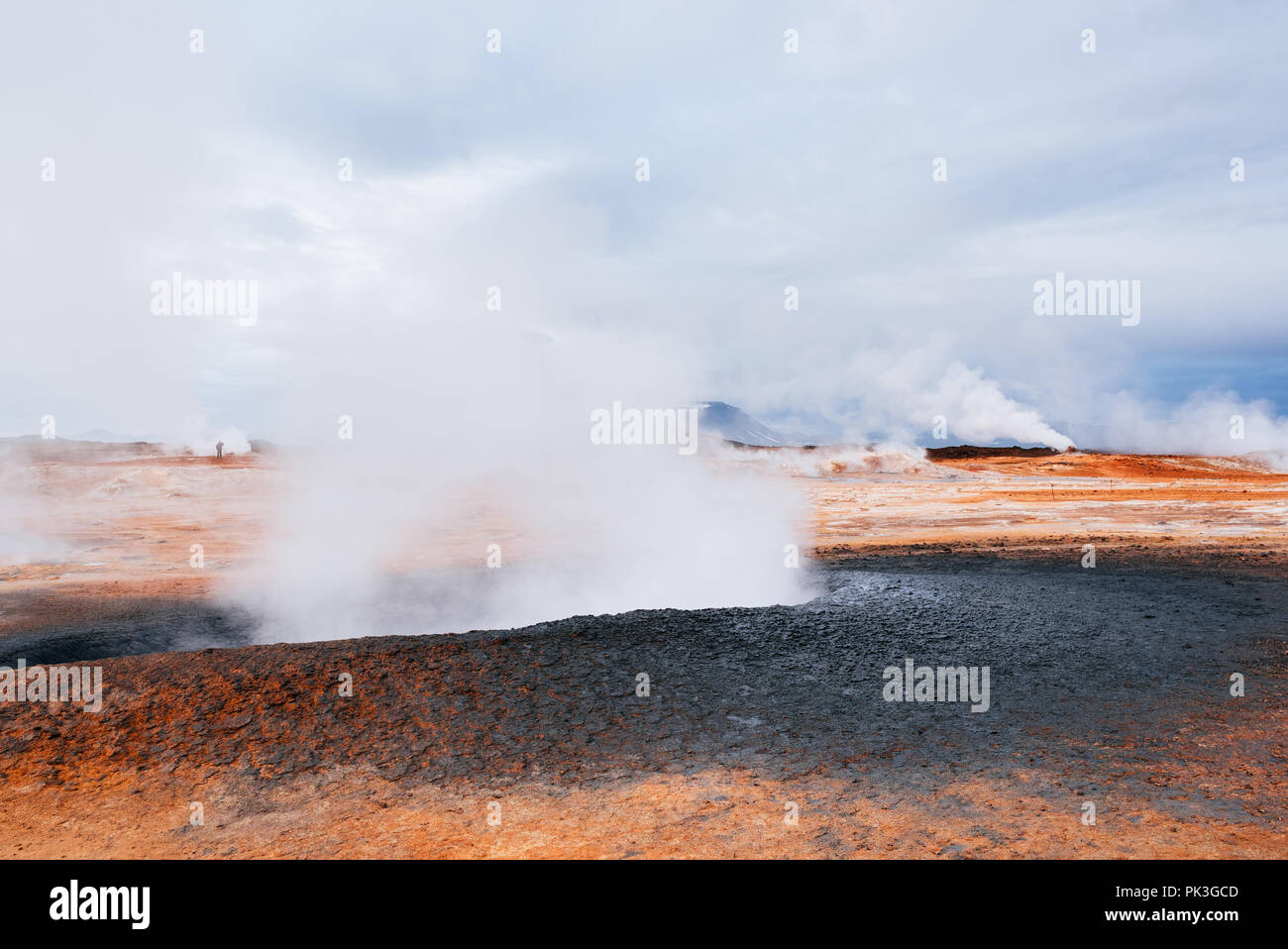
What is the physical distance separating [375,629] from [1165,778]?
8624 mm

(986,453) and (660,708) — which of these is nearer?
(660,708)

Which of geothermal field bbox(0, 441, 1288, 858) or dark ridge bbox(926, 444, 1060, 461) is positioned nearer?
geothermal field bbox(0, 441, 1288, 858)

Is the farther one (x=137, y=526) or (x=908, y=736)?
(x=137, y=526)

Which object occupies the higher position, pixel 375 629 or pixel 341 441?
pixel 341 441

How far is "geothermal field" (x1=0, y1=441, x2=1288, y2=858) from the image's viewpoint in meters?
4.44

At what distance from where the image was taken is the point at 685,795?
4820 mm

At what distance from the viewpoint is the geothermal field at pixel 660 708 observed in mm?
4438

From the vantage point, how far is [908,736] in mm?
5734

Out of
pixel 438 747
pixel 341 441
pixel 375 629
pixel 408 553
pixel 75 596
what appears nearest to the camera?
pixel 438 747

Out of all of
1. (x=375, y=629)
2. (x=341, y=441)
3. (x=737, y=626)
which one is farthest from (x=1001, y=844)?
(x=341, y=441)

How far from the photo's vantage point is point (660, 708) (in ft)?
21.0

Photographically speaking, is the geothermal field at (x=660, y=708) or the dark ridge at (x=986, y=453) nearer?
the geothermal field at (x=660, y=708)

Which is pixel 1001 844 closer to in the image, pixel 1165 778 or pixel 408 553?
pixel 1165 778

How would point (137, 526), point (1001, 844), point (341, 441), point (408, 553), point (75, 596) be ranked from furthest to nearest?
point (137, 526) < point (341, 441) < point (408, 553) < point (75, 596) < point (1001, 844)
